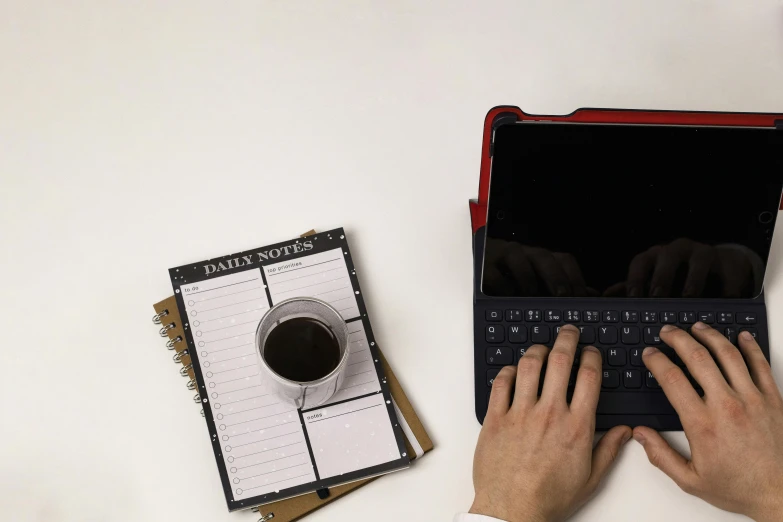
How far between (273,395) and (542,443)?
31 centimetres

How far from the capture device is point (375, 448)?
2.44 ft

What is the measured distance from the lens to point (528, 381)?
0.73 metres

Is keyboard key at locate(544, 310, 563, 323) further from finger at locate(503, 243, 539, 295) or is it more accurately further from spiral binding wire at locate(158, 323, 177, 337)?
spiral binding wire at locate(158, 323, 177, 337)

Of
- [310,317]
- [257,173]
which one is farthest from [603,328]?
[257,173]

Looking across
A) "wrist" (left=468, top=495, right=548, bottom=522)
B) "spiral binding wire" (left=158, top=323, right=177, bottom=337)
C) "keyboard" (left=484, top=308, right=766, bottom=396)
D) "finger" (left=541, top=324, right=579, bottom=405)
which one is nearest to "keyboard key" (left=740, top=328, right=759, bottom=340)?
"keyboard" (left=484, top=308, right=766, bottom=396)

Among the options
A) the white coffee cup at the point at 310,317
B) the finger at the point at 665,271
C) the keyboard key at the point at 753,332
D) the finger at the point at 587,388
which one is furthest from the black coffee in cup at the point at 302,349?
the keyboard key at the point at 753,332

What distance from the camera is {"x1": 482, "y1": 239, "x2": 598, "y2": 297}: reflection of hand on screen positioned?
76cm

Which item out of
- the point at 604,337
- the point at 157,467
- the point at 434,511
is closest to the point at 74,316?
the point at 157,467

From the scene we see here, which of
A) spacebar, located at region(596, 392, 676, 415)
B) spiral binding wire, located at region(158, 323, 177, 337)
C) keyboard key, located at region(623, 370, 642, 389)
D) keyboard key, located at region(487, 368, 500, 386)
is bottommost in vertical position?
spacebar, located at region(596, 392, 676, 415)

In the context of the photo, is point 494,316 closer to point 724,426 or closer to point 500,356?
point 500,356

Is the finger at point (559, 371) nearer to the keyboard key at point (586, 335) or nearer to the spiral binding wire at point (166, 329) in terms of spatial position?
the keyboard key at point (586, 335)

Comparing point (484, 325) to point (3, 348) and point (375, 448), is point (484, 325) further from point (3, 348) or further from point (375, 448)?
point (3, 348)

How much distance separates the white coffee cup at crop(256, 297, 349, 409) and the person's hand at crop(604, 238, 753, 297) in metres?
0.32

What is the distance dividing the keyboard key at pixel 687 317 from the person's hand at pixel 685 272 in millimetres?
22
